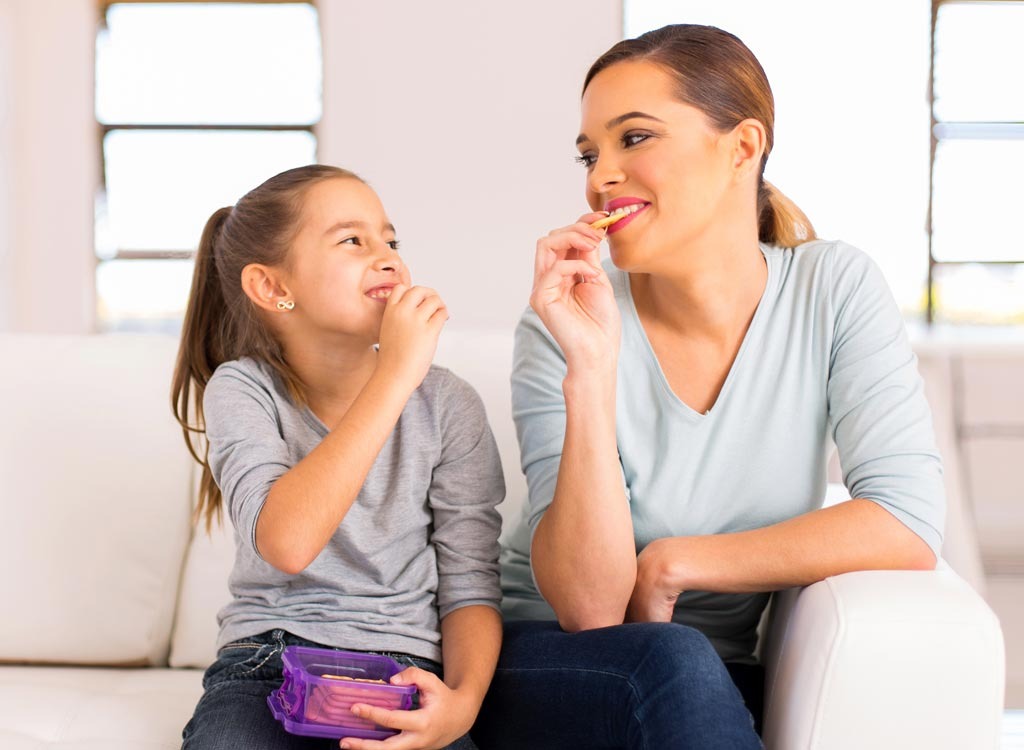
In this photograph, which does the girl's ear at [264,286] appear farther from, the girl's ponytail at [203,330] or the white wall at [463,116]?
the white wall at [463,116]

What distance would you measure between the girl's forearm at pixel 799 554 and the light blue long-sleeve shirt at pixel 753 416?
0.09 metres

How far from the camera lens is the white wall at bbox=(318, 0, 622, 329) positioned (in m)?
4.70

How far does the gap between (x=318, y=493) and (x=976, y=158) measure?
14.2 ft

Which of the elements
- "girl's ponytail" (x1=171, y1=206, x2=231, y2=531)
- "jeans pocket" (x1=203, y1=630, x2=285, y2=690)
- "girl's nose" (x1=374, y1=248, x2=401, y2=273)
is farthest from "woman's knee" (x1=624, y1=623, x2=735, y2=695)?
"girl's ponytail" (x1=171, y1=206, x2=231, y2=531)

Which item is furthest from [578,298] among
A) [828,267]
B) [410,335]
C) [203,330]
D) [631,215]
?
[203,330]

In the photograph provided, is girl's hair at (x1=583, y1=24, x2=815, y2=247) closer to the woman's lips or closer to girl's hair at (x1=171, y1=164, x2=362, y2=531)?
the woman's lips

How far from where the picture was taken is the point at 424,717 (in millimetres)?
1188

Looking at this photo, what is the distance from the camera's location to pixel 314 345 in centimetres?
148

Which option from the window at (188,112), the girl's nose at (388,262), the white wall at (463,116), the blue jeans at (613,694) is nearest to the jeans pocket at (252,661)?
the blue jeans at (613,694)

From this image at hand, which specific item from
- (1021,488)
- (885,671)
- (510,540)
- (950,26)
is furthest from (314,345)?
(950,26)

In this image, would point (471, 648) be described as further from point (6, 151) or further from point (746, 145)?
point (6, 151)

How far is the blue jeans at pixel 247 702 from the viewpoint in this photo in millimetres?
1221

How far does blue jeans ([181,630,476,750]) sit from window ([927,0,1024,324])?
403 centimetres

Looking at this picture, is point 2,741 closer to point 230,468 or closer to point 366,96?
point 230,468
